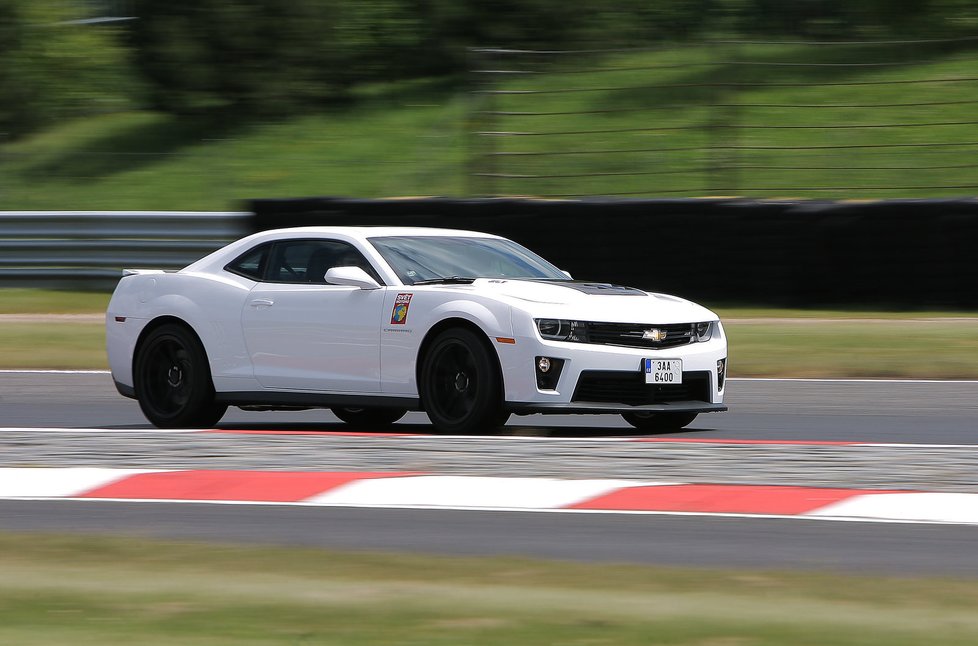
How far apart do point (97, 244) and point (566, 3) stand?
34.1 feet

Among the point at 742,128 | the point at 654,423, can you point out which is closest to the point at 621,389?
the point at 654,423

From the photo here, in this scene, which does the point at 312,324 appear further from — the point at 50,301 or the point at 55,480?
the point at 50,301

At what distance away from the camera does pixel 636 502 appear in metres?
6.93

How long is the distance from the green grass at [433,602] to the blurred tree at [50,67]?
2522 centimetres

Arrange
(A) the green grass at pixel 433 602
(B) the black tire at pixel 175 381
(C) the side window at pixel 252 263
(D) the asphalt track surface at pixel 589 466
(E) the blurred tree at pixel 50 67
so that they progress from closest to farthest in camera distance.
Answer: (A) the green grass at pixel 433 602 < (D) the asphalt track surface at pixel 589 466 < (B) the black tire at pixel 175 381 < (C) the side window at pixel 252 263 < (E) the blurred tree at pixel 50 67

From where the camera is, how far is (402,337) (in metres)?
9.47

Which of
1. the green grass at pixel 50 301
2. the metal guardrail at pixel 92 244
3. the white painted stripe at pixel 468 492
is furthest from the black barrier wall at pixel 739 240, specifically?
the white painted stripe at pixel 468 492

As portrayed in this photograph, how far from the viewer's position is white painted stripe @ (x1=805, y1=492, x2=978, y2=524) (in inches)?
257

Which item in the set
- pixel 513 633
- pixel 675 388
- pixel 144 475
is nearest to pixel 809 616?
pixel 513 633

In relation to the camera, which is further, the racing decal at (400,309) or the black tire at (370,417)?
the black tire at (370,417)

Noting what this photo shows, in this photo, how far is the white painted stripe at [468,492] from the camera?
275 inches

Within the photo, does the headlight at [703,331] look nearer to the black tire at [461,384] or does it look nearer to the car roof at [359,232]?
the black tire at [461,384]

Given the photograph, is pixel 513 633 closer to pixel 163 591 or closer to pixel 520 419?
pixel 163 591

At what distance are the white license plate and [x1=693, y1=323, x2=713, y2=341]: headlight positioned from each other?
0.37 metres
